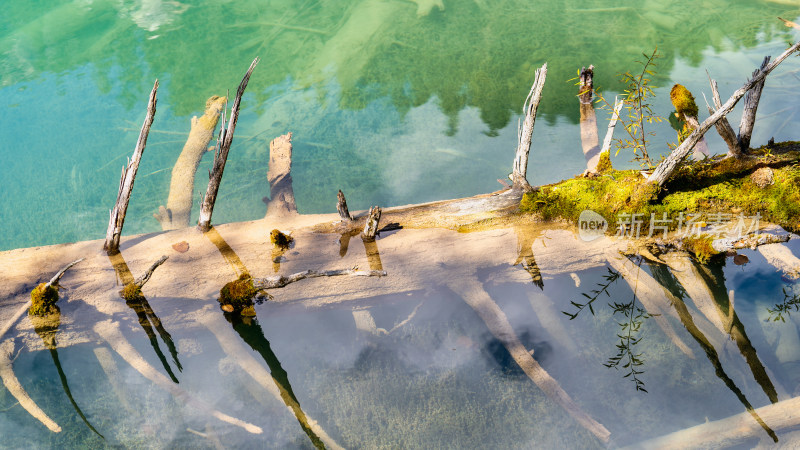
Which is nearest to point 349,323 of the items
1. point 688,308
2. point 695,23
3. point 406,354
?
point 406,354

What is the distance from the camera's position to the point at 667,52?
786 cm

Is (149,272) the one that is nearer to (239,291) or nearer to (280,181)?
(239,291)

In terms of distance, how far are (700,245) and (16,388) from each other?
6.08 metres

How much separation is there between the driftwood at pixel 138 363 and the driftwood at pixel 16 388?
72 cm

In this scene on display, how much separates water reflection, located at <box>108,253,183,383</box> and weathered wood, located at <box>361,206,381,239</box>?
6.62ft

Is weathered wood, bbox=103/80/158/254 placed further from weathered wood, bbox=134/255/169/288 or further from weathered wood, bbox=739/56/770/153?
weathered wood, bbox=739/56/770/153

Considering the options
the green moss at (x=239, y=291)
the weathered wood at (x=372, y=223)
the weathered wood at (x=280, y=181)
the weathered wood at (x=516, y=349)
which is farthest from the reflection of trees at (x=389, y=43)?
the green moss at (x=239, y=291)

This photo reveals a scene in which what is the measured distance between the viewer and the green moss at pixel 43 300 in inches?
165

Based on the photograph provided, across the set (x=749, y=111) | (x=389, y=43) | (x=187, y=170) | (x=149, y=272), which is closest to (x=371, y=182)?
(x=187, y=170)

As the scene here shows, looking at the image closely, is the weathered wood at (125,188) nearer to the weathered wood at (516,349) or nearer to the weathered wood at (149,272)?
the weathered wood at (149,272)

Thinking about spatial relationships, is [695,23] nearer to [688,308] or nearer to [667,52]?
[667,52]

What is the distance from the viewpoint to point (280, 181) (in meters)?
5.49

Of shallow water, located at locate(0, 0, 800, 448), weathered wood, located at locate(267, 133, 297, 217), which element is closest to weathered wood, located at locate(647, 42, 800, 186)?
shallow water, located at locate(0, 0, 800, 448)

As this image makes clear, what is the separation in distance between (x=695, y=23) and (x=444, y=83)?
15.0ft
